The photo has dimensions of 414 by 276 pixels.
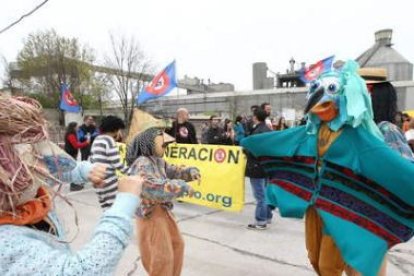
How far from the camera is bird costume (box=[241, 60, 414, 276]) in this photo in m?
2.50

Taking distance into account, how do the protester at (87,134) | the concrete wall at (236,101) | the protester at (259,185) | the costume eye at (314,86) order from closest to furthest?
1. the costume eye at (314,86)
2. the protester at (259,185)
3. the protester at (87,134)
4. the concrete wall at (236,101)

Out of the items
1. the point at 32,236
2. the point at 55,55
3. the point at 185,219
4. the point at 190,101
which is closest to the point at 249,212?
the point at 185,219

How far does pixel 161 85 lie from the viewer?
736 centimetres

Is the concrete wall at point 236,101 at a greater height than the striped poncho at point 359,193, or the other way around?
the concrete wall at point 236,101

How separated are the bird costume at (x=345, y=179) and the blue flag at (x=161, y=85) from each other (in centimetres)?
451

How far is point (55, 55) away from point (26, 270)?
114ft

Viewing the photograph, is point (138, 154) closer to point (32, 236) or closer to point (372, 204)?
point (372, 204)

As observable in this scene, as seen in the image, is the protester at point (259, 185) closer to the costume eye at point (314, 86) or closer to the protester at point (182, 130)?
the protester at point (182, 130)

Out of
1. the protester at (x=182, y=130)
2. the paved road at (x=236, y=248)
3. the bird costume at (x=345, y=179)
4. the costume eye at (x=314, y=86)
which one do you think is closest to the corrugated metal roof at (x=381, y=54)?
the protester at (x=182, y=130)

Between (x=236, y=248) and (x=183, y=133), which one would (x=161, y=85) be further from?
(x=236, y=248)

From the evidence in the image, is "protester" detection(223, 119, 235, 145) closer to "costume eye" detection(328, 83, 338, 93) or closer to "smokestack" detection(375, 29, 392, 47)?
"costume eye" detection(328, 83, 338, 93)

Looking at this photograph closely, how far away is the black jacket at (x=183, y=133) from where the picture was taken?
23.5 feet

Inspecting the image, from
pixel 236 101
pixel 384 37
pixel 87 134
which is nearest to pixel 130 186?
pixel 87 134

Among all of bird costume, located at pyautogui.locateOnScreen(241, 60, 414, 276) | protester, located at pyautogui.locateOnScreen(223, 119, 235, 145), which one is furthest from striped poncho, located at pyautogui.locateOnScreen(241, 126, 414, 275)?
protester, located at pyautogui.locateOnScreen(223, 119, 235, 145)
